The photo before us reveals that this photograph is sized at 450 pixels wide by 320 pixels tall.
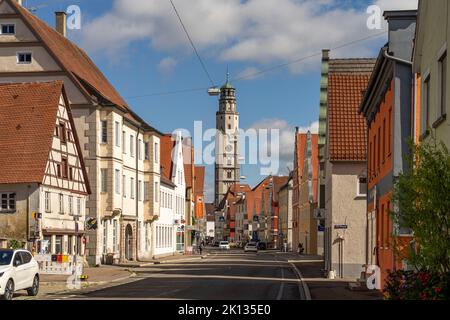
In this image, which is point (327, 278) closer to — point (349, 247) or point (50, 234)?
point (349, 247)

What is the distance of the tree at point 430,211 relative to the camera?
11.5m

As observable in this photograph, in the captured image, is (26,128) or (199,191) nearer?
(26,128)

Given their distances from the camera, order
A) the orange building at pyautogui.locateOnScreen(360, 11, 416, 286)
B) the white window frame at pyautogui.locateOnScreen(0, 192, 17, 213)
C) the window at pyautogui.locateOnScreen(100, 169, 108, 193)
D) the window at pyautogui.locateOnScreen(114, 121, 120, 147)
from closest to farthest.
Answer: the orange building at pyautogui.locateOnScreen(360, 11, 416, 286), the white window frame at pyautogui.locateOnScreen(0, 192, 17, 213), the window at pyautogui.locateOnScreen(100, 169, 108, 193), the window at pyautogui.locateOnScreen(114, 121, 120, 147)

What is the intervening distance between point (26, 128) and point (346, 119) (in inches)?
660

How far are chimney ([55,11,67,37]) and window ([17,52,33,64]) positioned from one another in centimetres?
970

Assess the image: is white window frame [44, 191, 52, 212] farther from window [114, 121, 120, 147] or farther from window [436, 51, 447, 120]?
window [436, 51, 447, 120]

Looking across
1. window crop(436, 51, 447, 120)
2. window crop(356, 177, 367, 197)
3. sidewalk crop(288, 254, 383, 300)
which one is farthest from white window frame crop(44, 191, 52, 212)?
window crop(436, 51, 447, 120)

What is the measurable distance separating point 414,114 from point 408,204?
9.91 meters

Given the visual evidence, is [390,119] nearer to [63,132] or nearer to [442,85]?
[442,85]

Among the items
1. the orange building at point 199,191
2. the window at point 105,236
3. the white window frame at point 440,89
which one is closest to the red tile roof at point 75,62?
the window at point 105,236

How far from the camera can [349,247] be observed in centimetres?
3825

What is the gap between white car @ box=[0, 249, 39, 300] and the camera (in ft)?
73.9

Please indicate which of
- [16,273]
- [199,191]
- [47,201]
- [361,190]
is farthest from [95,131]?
[199,191]

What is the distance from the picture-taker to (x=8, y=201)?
40781 millimetres
